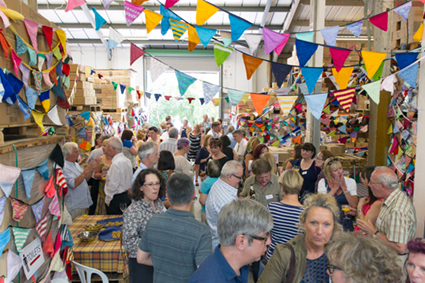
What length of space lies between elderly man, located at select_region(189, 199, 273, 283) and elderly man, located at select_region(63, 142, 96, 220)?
109 inches

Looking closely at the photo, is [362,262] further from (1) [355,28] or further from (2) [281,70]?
(1) [355,28]

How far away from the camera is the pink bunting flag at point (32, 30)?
2217 mm

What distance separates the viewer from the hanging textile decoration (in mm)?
1780

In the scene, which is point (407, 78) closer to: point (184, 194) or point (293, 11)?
point (184, 194)

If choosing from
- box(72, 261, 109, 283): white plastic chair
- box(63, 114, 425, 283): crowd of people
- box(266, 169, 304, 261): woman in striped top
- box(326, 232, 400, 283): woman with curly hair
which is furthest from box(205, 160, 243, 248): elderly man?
A: box(326, 232, 400, 283): woman with curly hair

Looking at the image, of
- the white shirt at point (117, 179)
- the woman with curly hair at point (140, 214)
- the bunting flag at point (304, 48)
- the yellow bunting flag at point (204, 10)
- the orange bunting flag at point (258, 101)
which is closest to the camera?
the woman with curly hair at point (140, 214)

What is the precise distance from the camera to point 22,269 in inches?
82.7

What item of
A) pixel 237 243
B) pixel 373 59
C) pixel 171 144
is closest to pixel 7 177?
pixel 237 243

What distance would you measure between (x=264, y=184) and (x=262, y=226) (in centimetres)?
202

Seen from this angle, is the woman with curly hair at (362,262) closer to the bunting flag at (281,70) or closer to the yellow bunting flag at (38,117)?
the yellow bunting flag at (38,117)

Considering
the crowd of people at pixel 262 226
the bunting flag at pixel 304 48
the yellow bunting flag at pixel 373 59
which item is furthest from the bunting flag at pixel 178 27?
the yellow bunting flag at pixel 373 59

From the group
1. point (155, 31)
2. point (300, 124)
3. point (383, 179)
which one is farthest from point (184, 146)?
point (155, 31)

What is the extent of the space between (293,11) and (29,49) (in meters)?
9.32

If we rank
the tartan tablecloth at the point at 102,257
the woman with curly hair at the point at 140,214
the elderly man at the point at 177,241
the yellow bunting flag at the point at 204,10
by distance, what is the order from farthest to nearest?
the yellow bunting flag at the point at 204,10, the tartan tablecloth at the point at 102,257, the woman with curly hair at the point at 140,214, the elderly man at the point at 177,241
